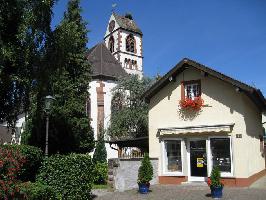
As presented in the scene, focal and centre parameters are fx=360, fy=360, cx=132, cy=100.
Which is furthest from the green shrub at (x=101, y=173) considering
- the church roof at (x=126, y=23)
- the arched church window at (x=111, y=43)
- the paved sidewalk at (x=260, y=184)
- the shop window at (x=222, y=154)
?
the arched church window at (x=111, y=43)

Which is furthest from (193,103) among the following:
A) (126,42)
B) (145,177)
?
(126,42)

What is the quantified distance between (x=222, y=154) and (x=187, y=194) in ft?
12.8

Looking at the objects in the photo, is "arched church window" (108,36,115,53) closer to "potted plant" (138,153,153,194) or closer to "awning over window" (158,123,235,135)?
"awning over window" (158,123,235,135)

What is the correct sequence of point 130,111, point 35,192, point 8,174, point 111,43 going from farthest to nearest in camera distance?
1. point 111,43
2. point 130,111
3. point 35,192
4. point 8,174

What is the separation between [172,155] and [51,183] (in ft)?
27.3

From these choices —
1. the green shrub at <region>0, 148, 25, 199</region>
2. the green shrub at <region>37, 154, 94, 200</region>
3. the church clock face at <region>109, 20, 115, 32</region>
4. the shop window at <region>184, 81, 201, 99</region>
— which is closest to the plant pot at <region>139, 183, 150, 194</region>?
the green shrub at <region>37, 154, 94, 200</region>

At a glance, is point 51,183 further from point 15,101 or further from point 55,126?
point 55,126

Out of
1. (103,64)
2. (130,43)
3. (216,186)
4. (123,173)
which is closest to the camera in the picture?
(216,186)

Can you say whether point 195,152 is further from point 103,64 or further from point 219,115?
point 103,64

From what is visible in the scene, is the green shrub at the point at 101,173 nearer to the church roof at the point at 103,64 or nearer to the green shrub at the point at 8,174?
the green shrub at the point at 8,174

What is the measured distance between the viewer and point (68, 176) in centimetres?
1391

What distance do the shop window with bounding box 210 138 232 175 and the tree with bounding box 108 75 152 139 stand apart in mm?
12897

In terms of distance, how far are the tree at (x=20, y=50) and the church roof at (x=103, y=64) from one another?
78.5 feet

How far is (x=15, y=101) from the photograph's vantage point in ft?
52.6
